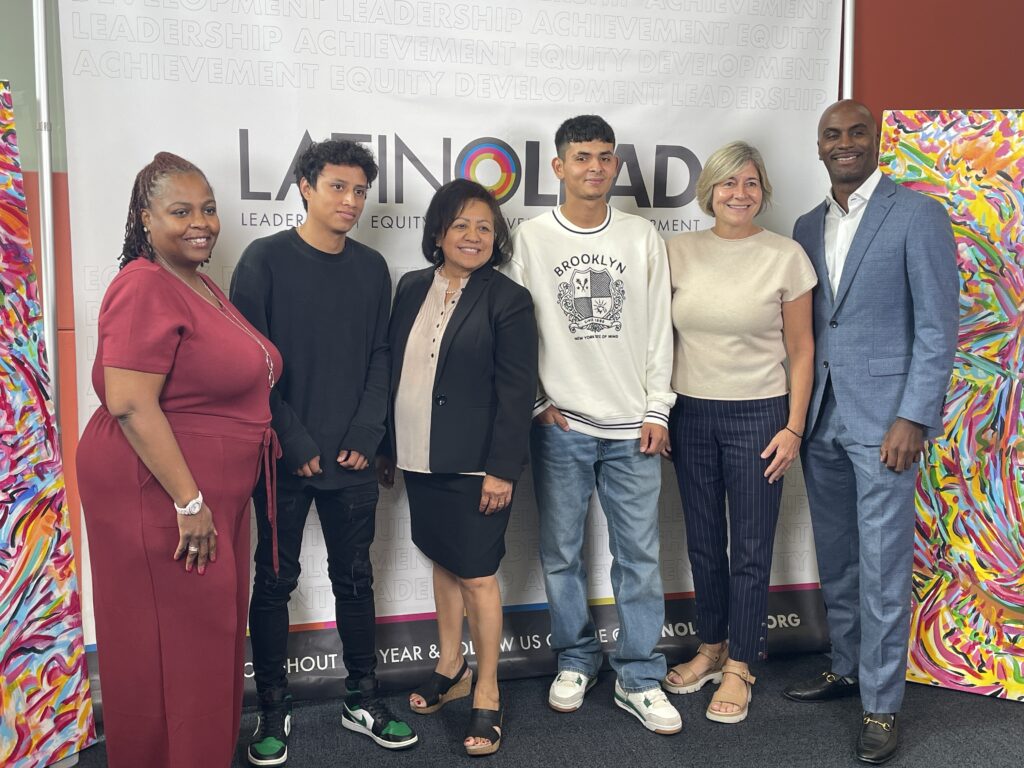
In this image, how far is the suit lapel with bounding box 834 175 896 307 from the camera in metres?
2.35

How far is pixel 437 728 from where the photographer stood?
2.51 meters

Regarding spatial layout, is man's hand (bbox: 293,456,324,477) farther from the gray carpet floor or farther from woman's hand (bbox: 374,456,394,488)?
the gray carpet floor

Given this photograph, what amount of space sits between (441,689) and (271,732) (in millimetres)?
534

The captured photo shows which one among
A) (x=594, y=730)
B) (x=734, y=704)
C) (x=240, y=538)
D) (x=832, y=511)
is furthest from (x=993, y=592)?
(x=240, y=538)

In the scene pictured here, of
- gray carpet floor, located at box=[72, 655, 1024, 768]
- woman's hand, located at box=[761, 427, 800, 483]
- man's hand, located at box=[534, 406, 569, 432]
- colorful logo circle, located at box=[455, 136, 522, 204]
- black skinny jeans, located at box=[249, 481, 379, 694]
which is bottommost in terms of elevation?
gray carpet floor, located at box=[72, 655, 1024, 768]

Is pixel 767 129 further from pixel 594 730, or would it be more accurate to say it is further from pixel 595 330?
pixel 594 730

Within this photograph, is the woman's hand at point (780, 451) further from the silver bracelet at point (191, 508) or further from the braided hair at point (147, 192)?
the braided hair at point (147, 192)

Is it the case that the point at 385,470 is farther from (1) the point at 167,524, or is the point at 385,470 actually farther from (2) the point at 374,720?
(1) the point at 167,524

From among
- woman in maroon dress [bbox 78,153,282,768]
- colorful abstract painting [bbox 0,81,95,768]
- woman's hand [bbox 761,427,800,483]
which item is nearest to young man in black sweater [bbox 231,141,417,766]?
woman in maroon dress [bbox 78,153,282,768]

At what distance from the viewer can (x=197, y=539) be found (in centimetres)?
181

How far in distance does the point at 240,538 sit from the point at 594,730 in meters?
1.21

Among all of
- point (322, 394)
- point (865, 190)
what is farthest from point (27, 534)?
point (865, 190)

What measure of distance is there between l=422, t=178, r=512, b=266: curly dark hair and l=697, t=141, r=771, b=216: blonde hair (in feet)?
2.03

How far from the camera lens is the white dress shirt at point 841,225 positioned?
2.40 m
